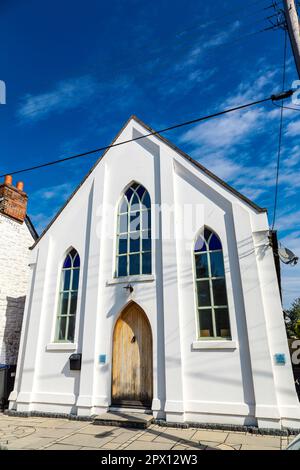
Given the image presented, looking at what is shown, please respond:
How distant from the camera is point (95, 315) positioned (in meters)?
8.33

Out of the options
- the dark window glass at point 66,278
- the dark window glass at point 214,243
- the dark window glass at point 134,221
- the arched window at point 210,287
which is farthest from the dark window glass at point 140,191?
the dark window glass at point 66,278

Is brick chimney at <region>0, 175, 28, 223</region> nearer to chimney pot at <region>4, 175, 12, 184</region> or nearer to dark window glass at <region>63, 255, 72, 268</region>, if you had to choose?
chimney pot at <region>4, 175, 12, 184</region>

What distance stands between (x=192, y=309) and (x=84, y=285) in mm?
3468

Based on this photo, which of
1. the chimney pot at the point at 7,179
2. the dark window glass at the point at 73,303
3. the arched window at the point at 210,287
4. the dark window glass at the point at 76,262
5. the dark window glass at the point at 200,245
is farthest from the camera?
the chimney pot at the point at 7,179

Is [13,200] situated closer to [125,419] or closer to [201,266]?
[201,266]

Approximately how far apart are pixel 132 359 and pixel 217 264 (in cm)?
346

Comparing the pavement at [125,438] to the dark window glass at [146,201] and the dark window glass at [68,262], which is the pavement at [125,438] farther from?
the dark window glass at [146,201]

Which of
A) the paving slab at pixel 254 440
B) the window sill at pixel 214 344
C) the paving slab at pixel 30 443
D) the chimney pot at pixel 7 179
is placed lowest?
the paving slab at pixel 30 443

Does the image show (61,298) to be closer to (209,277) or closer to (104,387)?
(104,387)

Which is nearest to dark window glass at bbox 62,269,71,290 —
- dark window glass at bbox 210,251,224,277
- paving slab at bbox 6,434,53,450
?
paving slab at bbox 6,434,53,450

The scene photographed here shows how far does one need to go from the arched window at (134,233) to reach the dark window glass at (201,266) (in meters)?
1.44

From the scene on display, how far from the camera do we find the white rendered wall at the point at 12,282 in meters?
11.2

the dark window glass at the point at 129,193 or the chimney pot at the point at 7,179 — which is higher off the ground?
the chimney pot at the point at 7,179
